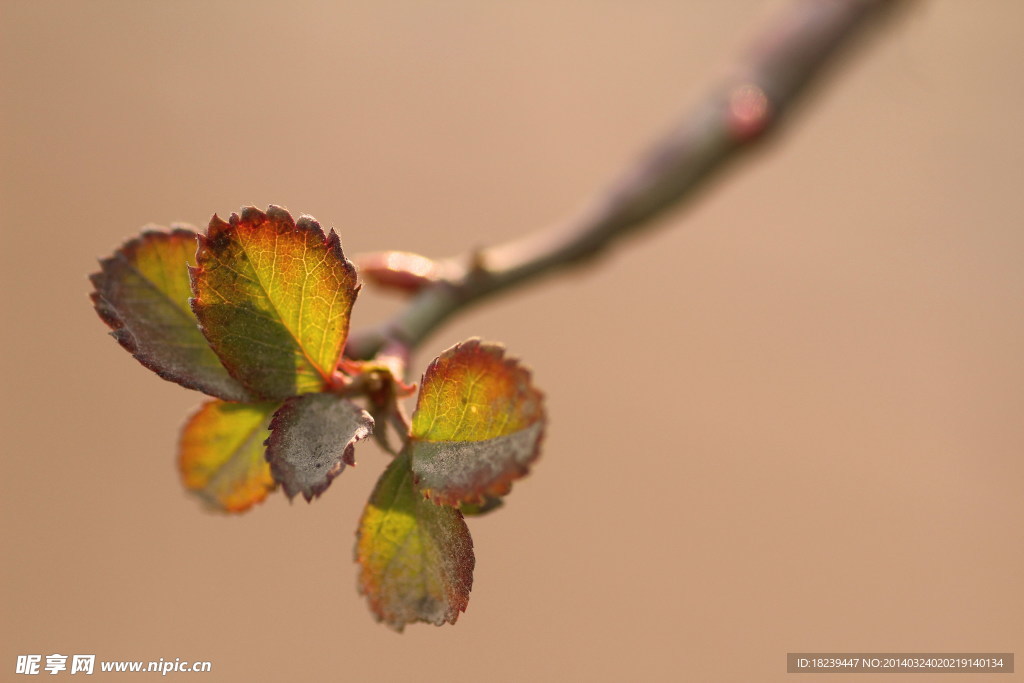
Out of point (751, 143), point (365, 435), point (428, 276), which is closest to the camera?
point (365, 435)

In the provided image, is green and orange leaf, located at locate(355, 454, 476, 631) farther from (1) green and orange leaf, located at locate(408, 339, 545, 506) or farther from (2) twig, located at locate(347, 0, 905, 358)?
(2) twig, located at locate(347, 0, 905, 358)

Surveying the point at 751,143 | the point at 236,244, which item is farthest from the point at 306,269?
the point at 751,143

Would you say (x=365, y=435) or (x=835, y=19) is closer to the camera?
(x=365, y=435)

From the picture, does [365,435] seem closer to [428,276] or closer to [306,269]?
[306,269]

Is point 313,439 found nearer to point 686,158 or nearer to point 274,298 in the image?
point 274,298

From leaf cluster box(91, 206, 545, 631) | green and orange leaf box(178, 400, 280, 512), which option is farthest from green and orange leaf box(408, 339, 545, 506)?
green and orange leaf box(178, 400, 280, 512)

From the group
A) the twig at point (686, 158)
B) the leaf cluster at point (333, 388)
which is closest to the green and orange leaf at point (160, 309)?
the leaf cluster at point (333, 388)
